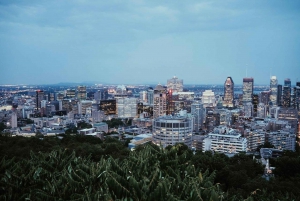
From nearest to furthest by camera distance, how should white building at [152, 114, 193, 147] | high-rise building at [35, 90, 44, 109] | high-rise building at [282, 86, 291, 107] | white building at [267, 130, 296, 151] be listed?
white building at [152, 114, 193, 147], white building at [267, 130, 296, 151], high-rise building at [35, 90, 44, 109], high-rise building at [282, 86, 291, 107]

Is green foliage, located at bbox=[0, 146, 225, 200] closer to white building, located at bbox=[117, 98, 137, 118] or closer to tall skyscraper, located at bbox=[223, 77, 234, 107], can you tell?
white building, located at bbox=[117, 98, 137, 118]

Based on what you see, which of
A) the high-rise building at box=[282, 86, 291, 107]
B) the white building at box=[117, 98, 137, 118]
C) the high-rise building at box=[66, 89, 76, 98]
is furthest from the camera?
the high-rise building at box=[66, 89, 76, 98]

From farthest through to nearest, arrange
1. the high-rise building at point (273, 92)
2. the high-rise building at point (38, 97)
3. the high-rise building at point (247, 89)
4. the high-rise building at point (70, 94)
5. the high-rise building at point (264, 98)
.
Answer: the high-rise building at point (70, 94)
the high-rise building at point (247, 89)
the high-rise building at point (273, 92)
the high-rise building at point (264, 98)
the high-rise building at point (38, 97)

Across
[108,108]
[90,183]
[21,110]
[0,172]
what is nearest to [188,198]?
[90,183]

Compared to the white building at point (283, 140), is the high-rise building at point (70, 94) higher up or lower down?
higher up

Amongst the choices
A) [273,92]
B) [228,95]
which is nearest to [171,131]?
[228,95]

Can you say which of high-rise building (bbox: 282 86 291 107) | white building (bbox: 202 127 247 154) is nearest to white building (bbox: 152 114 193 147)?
white building (bbox: 202 127 247 154)

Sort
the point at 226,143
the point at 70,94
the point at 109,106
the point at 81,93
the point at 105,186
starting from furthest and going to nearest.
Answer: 1. the point at 70,94
2. the point at 81,93
3. the point at 109,106
4. the point at 226,143
5. the point at 105,186

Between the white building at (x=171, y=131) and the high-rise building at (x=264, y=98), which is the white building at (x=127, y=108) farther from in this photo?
the high-rise building at (x=264, y=98)

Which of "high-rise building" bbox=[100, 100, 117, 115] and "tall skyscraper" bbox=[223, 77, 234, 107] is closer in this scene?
"high-rise building" bbox=[100, 100, 117, 115]

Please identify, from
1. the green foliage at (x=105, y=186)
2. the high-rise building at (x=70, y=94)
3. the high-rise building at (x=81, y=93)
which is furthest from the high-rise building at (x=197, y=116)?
the high-rise building at (x=70, y=94)

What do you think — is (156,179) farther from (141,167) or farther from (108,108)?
(108,108)

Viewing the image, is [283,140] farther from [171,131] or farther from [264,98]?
[264,98]
